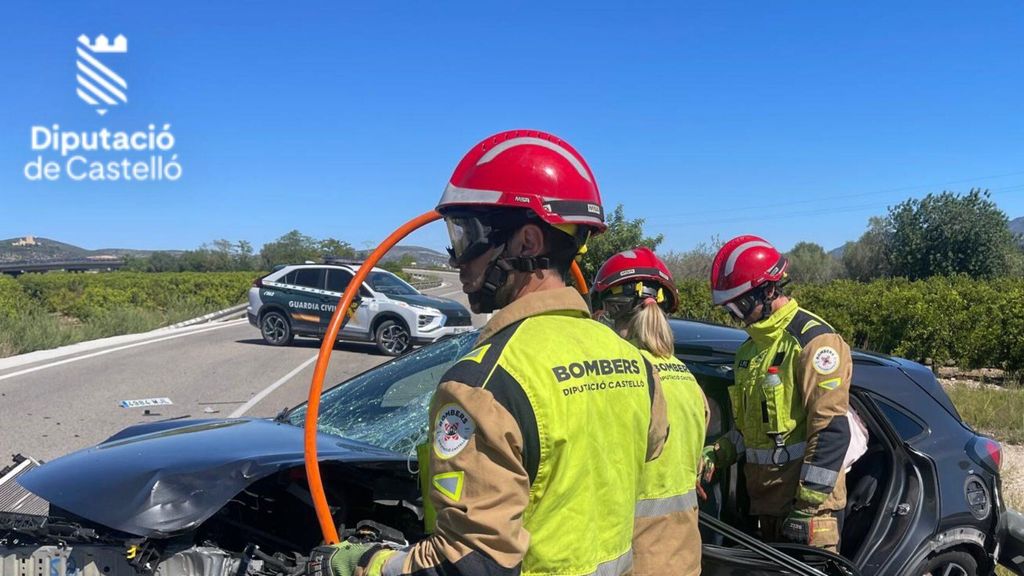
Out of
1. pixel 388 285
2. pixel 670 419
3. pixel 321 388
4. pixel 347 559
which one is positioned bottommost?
pixel 347 559

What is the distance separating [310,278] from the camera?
649 inches

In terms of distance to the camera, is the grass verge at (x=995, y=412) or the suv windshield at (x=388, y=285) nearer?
the grass verge at (x=995, y=412)

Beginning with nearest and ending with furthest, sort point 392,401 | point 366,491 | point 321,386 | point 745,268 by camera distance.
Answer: point 321,386
point 366,491
point 745,268
point 392,401

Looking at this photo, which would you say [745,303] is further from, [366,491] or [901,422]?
[366,491]

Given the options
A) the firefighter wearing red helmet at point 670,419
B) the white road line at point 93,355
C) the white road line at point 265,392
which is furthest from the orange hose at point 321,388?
the white road line at point 93,355

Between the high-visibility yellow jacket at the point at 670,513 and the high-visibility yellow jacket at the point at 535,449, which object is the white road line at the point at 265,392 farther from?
the high-visibility yellow jacket at the point at 535,449

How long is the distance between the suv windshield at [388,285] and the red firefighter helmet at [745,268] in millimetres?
12526

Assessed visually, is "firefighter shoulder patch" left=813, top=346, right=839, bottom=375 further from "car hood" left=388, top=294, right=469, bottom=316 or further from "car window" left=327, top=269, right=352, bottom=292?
"car window" left=327, top=269, right=352, bottom=292

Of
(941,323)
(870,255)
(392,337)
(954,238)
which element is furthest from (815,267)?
(392,337)

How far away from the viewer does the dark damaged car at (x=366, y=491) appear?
220 cm

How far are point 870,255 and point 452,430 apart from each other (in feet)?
168

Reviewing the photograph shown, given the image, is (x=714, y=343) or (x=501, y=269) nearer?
(x=501, y=269)

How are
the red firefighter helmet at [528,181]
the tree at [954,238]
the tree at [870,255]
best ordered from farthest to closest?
1. the tree at [870,255]
2. the tree at [954,238]
3. the red firefighter helmet at [528,181]

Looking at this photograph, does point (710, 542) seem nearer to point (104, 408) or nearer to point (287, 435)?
point (287, 435)
